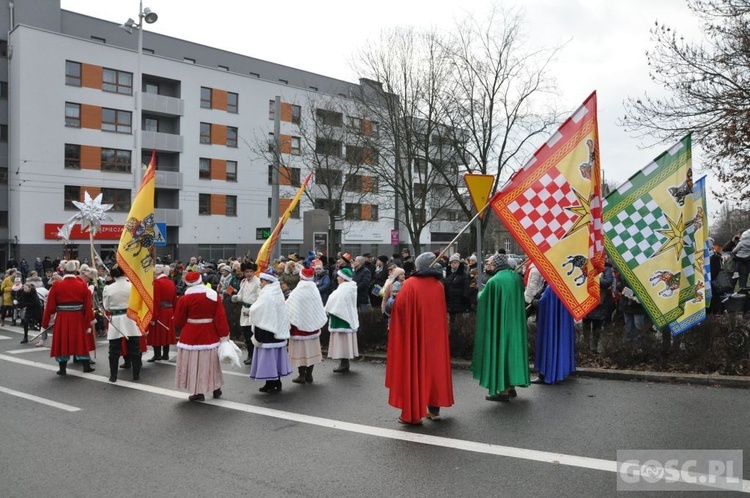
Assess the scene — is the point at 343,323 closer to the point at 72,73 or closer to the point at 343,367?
the point at 343,367

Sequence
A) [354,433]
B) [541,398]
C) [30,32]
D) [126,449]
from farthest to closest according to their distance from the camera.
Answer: [30,32], [541,398], [354,433], [126,449]

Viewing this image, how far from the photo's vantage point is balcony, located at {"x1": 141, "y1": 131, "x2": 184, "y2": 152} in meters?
42.3

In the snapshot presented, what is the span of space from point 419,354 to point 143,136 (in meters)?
39.9

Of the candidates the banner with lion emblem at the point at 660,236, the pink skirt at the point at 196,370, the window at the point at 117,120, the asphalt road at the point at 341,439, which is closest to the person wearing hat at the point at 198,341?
the pink skirt at the point at 196,370

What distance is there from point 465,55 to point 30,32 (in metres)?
29.5

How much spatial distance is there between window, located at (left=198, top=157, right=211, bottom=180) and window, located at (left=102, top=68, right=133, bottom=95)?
6.79 metres

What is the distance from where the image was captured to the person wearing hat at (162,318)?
11992mm

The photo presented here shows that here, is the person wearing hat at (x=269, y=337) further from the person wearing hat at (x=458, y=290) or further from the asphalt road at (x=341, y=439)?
the person wearing hat at (x=458, y=290)

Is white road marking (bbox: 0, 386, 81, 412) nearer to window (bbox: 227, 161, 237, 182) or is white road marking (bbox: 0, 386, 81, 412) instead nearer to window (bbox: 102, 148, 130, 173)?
window (bbox: 102, 148, 130, 173)

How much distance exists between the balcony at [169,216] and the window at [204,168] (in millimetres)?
3679

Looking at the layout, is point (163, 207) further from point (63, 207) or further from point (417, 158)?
point (417, 158)

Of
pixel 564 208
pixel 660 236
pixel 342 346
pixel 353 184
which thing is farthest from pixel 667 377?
pixel 353 184

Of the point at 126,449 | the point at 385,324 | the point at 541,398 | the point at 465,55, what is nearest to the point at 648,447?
the point at 541,398

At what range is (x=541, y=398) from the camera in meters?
7.92
